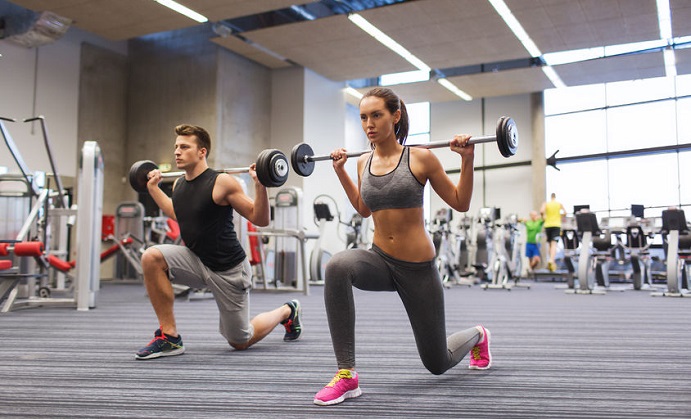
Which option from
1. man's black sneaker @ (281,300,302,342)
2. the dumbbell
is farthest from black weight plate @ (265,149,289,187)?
the dumbbell

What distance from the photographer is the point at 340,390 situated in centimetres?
201

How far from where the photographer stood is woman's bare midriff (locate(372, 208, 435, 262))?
7.02 ft

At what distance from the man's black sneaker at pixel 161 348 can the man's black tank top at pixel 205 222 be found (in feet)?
1.30

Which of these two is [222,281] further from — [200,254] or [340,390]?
[340,390]

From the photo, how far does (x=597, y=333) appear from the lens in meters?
3.84

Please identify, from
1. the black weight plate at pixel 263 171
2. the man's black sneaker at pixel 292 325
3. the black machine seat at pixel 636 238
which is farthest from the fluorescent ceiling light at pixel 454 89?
the black weight plate at pixel 263 171

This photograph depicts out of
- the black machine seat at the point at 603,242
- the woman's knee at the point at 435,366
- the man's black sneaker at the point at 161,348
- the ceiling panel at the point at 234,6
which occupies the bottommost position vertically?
the man's black sneaker at the point at 161,348

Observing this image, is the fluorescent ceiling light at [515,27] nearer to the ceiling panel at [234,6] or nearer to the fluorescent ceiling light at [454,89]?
the fluorescent ceiling light at [454,89]

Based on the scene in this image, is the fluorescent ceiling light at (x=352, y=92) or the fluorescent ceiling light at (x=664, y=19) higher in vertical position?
the fluorescent ceiling light at (x=664, y=19)

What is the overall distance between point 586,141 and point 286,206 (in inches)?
327

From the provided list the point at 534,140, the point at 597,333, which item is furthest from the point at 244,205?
the point at 534,140

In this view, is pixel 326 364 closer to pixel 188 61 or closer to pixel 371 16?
pixel 371 16

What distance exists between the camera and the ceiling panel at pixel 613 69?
1148 centimetres

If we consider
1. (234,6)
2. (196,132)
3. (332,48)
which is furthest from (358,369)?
(332,48)
